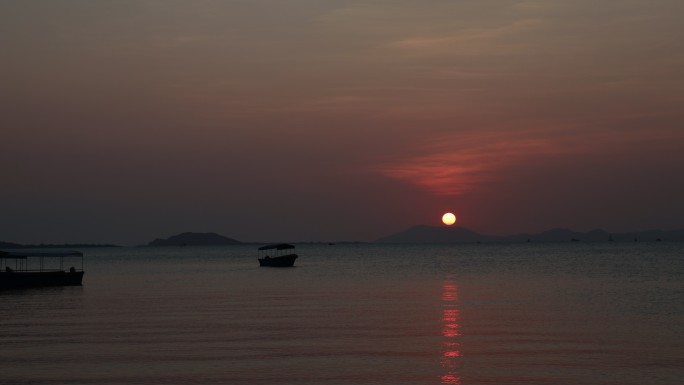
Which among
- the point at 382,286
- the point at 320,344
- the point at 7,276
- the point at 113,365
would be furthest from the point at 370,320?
the point at 7,276

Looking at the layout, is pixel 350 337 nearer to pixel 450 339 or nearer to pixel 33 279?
pixel 450 339

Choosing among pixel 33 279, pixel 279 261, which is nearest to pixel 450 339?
pixel 33 279

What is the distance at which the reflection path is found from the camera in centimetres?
2823

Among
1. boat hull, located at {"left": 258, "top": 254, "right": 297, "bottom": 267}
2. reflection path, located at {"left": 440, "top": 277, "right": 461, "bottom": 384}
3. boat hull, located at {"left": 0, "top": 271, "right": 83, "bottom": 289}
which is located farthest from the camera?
boat hull, located at {"left": 258, "top": 254, "right": 297, "bottom": 267}

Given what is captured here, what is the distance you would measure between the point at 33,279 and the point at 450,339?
5537 centimetres

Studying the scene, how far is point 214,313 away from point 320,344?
16429 mm

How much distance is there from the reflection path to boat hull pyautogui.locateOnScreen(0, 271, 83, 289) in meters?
39.4

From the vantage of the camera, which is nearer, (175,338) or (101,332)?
(175,338)

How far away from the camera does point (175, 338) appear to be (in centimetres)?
3791

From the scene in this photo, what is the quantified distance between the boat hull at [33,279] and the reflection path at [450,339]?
39.4m

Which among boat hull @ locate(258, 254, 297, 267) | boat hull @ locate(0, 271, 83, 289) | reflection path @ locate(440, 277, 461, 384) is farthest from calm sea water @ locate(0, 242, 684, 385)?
boat hull @ locate(258, 254, 297, 267)

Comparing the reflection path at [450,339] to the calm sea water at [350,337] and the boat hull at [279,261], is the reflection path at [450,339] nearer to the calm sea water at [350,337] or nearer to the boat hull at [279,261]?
the calm sea water at [350,337]

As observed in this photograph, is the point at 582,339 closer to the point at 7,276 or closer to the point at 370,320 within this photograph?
the point at 370,320

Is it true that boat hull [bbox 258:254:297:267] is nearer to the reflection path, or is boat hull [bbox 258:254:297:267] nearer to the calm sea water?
the calm sea water
